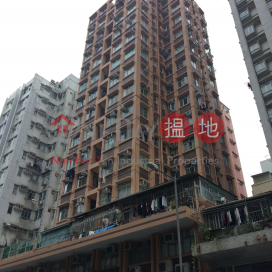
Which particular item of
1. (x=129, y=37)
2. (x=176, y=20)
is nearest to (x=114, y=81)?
(x=129, y=37)

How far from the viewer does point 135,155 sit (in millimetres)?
29250

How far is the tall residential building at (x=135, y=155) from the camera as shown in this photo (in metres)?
21.5

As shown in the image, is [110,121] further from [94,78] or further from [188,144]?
[94,78]

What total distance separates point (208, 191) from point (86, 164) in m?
16.0

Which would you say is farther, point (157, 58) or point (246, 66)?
point (157, 58)

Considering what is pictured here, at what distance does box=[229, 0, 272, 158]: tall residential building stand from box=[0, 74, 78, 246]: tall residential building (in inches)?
1185

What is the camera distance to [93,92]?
41.2 m

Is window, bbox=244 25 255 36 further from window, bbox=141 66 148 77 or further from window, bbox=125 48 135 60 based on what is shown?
window, bbox=125 48 135 60

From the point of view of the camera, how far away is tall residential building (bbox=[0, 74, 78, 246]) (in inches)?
1689

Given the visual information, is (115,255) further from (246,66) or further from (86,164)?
(246,66)

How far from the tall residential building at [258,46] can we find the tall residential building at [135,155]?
6804 mm

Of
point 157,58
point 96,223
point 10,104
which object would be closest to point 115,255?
point 96,223

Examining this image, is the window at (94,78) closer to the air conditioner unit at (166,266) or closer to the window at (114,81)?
the window at (114,81)

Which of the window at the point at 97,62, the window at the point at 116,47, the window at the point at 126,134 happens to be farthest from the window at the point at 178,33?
the window at the point at 126,134
